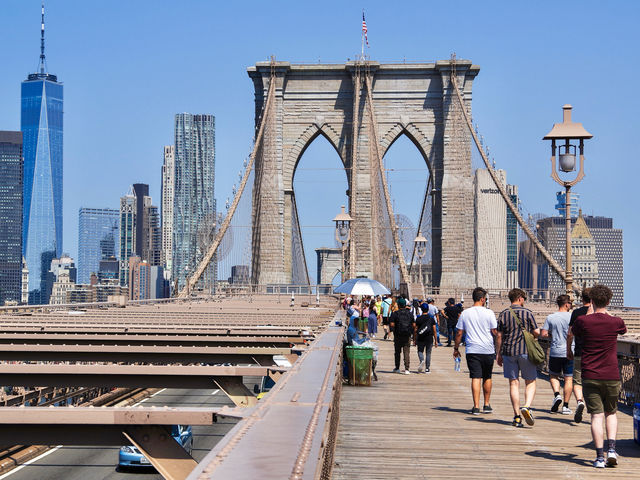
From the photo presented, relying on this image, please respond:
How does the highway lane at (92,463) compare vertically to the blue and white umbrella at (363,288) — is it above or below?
below

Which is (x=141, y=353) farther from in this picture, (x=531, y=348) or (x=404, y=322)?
(x=404, y=322)

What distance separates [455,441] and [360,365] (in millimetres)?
6019

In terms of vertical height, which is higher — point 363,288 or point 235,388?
point 363,288

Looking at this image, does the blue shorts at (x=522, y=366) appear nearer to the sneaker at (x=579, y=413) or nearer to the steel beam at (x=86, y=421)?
the sneaker at (x=579, y=413)

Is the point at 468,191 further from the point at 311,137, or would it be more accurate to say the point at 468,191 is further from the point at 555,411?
the point at 555,411

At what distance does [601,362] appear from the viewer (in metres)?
9.45

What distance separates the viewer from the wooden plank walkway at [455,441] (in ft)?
28.5

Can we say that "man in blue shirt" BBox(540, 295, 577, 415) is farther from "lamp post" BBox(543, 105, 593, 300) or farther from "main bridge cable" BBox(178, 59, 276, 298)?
"main bridge cable" BBox(178, 59, 276, 298)

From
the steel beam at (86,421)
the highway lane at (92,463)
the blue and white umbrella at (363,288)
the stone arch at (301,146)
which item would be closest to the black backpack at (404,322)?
the blue and white umbrella at (363,288)

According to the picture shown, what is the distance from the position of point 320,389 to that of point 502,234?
119541 millimetres

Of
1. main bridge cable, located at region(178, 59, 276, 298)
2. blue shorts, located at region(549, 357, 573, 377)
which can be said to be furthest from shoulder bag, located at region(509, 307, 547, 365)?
main bridge cable, located at region(178, 59, 276, 298)

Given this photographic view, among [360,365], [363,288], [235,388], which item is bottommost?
[360,365]

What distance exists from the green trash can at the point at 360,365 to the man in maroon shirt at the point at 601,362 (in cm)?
696

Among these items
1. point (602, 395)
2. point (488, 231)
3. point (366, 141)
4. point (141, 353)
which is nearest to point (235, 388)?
point (141, 353)
